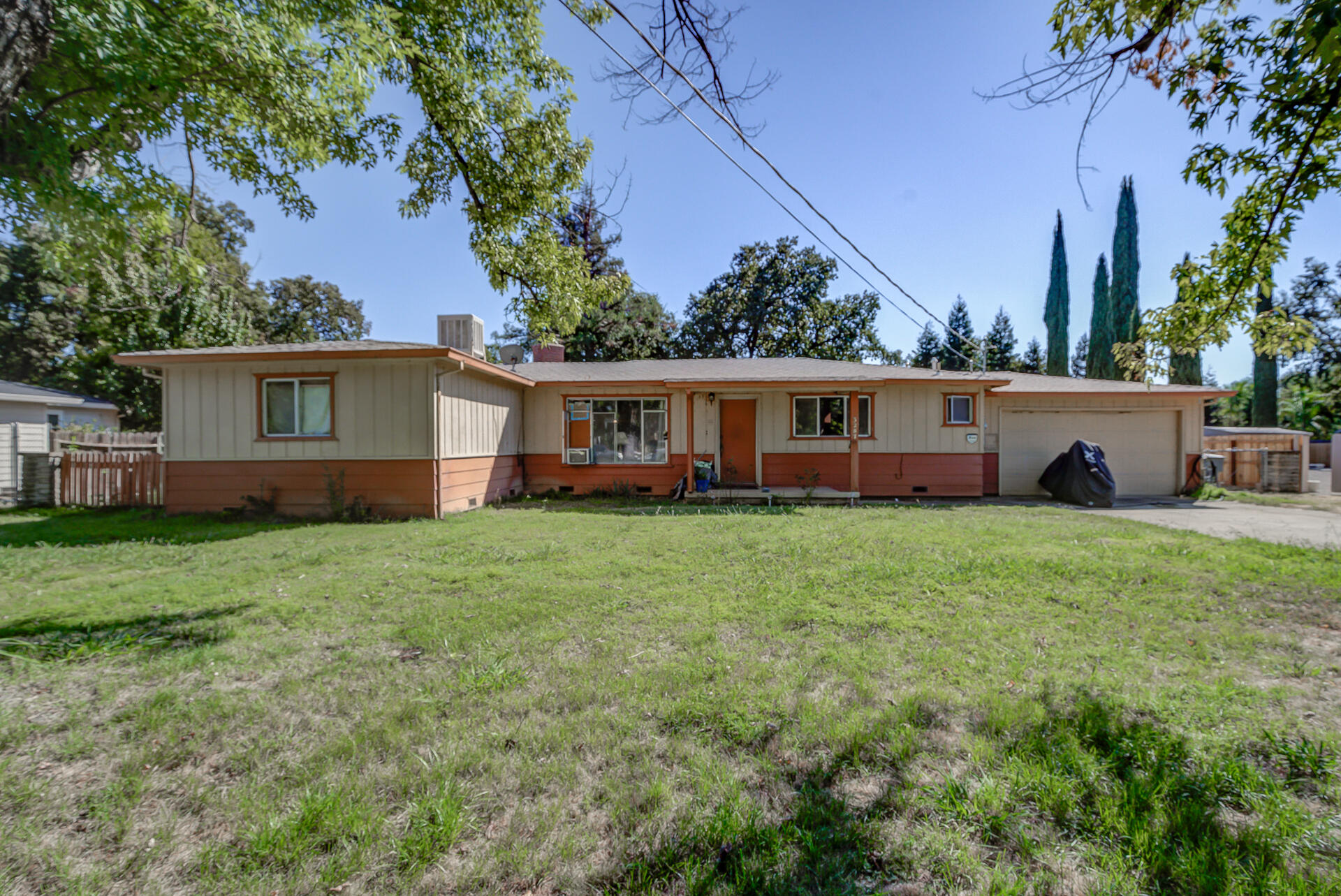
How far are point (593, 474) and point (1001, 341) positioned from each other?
38.3 metres

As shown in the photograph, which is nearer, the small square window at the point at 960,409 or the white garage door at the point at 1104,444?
the small square window at the point at 960,409

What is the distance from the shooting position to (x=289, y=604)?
4.70 m

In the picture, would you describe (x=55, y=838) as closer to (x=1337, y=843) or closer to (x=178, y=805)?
(x=178, y=805)

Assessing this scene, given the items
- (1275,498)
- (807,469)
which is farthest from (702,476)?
(1275,498)

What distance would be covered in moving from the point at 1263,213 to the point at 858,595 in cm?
400

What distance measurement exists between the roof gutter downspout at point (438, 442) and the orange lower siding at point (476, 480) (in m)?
0.03

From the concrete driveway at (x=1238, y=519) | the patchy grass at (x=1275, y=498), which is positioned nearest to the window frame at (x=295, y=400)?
the concrete driveway at (x=1238, y=519)

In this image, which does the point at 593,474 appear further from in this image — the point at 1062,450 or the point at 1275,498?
the point at 1275,498

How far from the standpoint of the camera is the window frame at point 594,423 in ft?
44.4

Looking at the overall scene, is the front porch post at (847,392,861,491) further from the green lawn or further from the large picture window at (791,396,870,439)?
the green lawn

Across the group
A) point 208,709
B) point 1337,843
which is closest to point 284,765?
point 208,709

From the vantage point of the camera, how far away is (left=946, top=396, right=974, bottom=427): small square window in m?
13.1

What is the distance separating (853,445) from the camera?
12.2 m

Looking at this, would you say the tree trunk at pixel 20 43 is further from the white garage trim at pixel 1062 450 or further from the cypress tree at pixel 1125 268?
the cypress tree at pixel 1125 268
